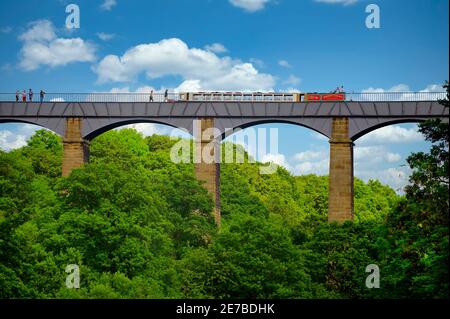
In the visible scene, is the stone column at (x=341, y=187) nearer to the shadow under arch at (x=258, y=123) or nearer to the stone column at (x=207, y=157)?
the shadow under arch at (x=258, y=123)

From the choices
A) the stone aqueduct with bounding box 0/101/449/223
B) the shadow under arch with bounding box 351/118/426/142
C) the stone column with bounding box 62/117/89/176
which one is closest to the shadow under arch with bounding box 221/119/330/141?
the stone aqueduct with bounding box 0/101/449/223

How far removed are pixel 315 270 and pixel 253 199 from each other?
1276 inches

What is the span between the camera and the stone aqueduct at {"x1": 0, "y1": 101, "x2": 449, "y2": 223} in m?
54.8

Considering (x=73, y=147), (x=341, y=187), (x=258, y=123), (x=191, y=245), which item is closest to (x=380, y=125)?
(x=341, y=187)

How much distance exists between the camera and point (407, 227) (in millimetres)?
34875

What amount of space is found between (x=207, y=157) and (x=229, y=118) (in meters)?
3.53

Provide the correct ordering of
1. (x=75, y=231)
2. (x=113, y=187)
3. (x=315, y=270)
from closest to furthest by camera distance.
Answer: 1. (x=75, y=231)
2. (x=113, y=187)
3. (x=315, y=270)

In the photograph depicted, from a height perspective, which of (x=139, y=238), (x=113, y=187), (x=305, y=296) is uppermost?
(x=113, y=187)

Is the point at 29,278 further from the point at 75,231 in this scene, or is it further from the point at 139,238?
the point at 139,238

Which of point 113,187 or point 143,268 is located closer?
point 143,268

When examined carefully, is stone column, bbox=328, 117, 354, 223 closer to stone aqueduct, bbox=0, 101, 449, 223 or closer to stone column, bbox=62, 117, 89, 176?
stone aqueduct, bbox=0, 101, 449, 223

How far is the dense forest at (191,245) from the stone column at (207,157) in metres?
1.34

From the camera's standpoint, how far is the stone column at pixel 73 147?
188ft
